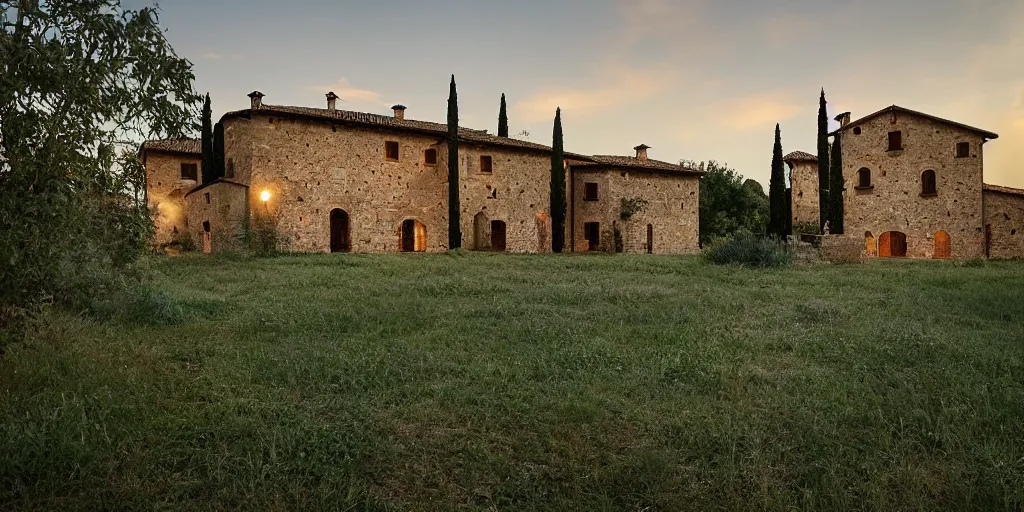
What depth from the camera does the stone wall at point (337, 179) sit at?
24188 mm

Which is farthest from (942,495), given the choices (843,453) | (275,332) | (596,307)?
(275,332)

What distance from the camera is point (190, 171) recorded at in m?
30.5

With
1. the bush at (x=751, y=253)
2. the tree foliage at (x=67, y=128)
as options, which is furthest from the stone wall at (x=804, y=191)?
the tree foliage at (x=67, y=128)

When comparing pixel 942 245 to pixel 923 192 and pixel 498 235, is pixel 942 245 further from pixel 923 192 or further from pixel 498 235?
pixel 498 235

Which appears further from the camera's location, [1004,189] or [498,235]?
[498,235]

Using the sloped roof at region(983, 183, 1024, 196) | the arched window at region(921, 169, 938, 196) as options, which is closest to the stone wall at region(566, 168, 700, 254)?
the arched window at region(921, 169, 938, 196)

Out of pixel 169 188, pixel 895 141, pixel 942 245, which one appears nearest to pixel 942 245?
pixel 942 245

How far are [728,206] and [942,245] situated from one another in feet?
63.9

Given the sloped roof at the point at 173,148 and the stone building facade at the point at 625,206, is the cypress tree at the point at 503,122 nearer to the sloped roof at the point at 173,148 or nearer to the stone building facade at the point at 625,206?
the stone building facade at the point at 625,206

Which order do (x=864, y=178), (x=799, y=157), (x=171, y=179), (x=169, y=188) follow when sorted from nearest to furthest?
(x=169, y=188), (x=171, y=179), (x=864, y=178), (x=799, y=157)

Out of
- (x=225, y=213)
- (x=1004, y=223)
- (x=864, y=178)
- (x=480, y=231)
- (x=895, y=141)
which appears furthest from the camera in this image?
(x=864, y=178)

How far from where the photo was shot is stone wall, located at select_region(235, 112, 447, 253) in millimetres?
24188

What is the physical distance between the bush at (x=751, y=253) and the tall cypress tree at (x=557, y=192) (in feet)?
36.3

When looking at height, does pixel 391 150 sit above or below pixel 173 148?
below
